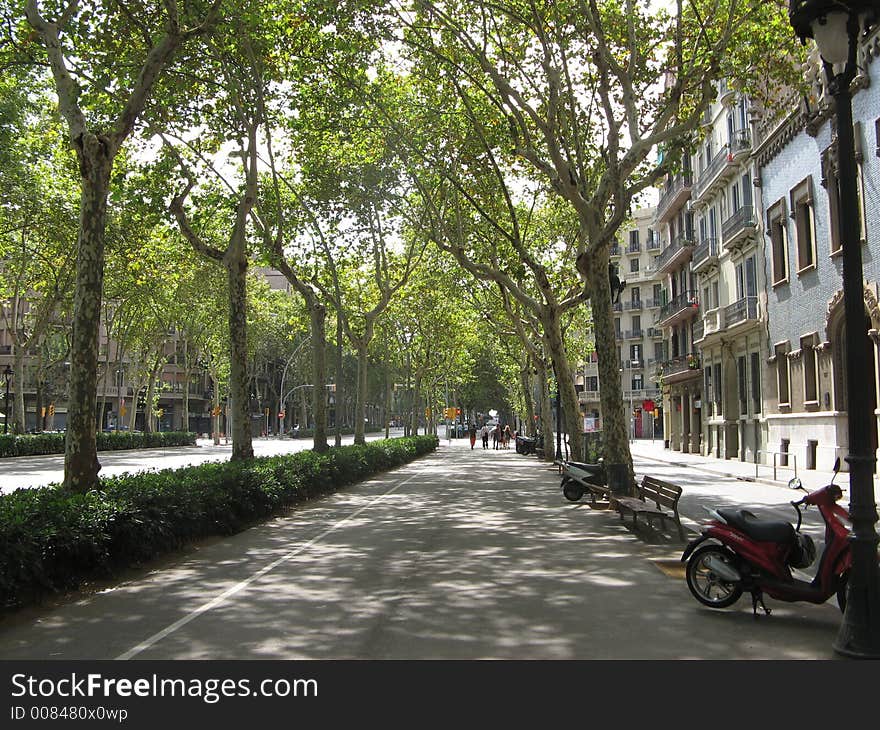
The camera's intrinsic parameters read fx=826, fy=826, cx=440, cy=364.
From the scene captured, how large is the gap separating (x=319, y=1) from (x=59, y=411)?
70.0 metres

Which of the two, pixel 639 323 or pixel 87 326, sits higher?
pixel 639 323

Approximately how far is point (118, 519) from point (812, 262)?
77.0ft

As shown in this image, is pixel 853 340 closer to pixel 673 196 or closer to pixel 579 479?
pixel 579 479

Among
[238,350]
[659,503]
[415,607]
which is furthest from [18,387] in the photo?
[415,607]

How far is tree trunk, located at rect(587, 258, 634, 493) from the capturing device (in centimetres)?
1578

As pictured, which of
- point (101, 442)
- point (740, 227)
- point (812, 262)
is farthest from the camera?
point (101, 442)

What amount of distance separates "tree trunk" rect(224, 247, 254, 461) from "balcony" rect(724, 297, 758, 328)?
21705 millimetres

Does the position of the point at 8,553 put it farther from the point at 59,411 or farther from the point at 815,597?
the point at 59,411

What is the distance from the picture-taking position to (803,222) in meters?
27.0

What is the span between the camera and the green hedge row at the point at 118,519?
7.16m

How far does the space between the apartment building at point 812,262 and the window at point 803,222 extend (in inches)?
1.3

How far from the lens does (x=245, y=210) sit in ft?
55.5

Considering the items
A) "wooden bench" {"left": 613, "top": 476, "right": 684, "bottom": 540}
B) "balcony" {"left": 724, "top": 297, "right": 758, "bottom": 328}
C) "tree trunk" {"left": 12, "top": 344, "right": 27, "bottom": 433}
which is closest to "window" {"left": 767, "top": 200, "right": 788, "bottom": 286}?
"balcony" {"left": 724, "top": 297, "right": 758, "bottom": 328}

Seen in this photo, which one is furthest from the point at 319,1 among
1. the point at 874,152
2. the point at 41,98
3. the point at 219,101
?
the point at 874,152
